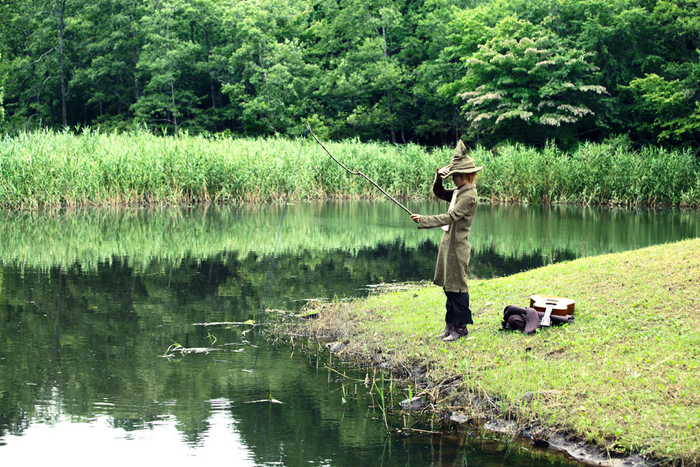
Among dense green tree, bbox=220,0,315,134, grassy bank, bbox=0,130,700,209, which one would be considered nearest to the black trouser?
grassy bank, bbox=0,130,700,209

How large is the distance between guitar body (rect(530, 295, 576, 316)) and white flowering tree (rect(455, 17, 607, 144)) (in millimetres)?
31722

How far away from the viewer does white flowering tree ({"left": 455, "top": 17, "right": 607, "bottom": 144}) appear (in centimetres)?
3775

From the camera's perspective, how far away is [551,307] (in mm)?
7008

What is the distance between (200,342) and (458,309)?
2.80m

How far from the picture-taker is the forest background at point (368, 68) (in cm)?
3775

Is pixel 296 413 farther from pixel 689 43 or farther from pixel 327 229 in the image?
pixel 689 43

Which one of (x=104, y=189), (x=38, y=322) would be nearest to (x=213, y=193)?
(x=104, y=189)

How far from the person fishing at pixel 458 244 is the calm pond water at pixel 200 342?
3.50 ft

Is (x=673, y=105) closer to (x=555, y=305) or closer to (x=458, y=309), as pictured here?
(x=555, y=305)

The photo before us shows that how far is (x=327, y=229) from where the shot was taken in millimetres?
19328

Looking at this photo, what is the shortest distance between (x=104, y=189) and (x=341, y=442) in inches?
779

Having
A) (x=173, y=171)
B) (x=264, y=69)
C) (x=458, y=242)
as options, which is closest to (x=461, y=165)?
(x=458, y=242)

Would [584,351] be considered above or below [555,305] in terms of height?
below

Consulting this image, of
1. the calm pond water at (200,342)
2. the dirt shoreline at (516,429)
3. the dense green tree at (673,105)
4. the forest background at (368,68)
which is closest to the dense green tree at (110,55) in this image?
the forest background at (368,68)
